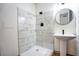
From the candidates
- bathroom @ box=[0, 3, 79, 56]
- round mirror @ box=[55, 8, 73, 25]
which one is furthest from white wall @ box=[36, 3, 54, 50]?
round mirror @ box=[55, 8, 73, 25]

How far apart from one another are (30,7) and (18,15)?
322 mm

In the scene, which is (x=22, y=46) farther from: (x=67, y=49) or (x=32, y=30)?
(x=67, y=49)

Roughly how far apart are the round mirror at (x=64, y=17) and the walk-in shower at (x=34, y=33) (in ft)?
0.83

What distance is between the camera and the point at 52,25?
1.91 m

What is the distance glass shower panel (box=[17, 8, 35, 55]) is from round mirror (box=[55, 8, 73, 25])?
639mm

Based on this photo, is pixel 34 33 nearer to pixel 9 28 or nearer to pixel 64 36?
pixel 9 28

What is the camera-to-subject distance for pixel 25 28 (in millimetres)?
1864

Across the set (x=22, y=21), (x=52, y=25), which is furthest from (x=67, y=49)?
(x=22, y=21)

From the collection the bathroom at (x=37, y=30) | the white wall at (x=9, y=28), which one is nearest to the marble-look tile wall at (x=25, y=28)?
the bathroom at (x=37, y=30)

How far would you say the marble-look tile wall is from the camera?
185 cm

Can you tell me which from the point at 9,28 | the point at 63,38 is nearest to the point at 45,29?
the point at 63,38

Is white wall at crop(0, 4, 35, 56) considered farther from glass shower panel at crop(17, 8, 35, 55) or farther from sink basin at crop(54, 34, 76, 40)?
sink basin at crop(54, 34, 76, 40)

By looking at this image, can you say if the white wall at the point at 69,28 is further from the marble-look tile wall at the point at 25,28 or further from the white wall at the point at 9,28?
the white wall at the point at 9,28

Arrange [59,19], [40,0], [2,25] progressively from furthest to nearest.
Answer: [59,19]
[2,25]
[40,0]
